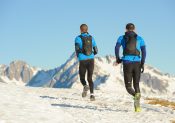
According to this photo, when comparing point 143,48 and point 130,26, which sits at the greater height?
point 130,26

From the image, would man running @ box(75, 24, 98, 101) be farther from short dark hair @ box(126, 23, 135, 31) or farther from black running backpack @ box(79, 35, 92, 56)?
short dark hair @ box(126, 23, 135, 31)

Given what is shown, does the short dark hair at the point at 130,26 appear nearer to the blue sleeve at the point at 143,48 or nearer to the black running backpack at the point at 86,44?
the blue sleeve at the point at 143,48

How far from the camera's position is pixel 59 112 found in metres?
9.95

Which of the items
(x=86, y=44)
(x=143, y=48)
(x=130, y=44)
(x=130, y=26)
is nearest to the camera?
(x=130, y=44)

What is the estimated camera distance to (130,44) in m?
15.1

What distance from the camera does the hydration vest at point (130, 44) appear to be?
1515 centimetres

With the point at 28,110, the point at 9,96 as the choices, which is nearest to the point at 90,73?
the point at 9,96

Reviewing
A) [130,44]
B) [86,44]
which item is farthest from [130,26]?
[86,44]

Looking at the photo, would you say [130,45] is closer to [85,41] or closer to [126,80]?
[126,80]

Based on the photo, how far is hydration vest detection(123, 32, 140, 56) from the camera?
15148mm

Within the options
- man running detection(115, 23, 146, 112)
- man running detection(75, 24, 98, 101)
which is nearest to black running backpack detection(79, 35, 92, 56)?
man running detection(75, 24, 98, 101)

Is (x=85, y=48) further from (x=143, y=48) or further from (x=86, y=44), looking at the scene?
(x=143, y=48)

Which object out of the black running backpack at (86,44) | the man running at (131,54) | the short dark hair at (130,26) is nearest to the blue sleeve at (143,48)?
the man running at (131,54)

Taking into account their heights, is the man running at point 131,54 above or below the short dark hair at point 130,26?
below
